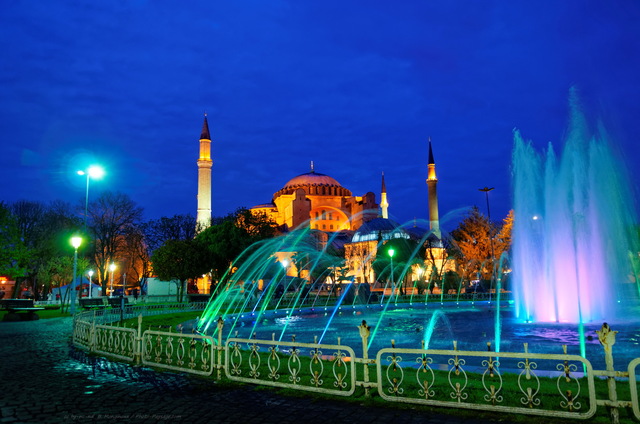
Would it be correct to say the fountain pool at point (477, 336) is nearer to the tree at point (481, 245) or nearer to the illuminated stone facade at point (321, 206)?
the tree at point (481, 245)

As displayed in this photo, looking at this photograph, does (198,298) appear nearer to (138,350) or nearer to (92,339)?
(92,339)

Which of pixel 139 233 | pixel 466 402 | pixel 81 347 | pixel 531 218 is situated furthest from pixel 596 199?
pixel 139 233

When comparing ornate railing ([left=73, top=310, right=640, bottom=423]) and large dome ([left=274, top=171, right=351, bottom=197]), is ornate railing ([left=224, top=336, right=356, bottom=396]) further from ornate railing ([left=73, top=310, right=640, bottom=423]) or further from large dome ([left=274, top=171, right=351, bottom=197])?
large dome ([left=274, top=171, right=351, bottom=197])

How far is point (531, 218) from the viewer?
61.5 ft

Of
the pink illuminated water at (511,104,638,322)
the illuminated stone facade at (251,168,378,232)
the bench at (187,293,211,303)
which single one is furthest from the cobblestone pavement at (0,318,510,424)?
the illuminated stone facade at (251,168,378,232)

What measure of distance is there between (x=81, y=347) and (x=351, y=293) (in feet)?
84.6

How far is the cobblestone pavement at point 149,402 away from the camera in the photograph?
18.2 feet

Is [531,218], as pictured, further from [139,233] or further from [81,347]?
[139,233]

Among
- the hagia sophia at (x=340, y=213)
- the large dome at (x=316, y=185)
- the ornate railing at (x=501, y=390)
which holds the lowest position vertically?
the ornate railing at (x=501, y=390)

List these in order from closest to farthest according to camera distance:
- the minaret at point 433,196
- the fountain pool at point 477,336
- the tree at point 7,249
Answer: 1. the fountain pool at point 477,336
2. the tree at point 7,249
3. the minaret at point 433,196

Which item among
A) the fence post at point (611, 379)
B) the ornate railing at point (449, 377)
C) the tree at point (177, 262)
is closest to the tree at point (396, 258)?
the tree at point (177, 262)

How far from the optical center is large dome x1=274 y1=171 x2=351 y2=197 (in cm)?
9338

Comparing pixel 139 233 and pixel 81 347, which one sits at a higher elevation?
pixel 139 233

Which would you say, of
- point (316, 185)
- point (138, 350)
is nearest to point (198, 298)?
point (138, 350)
